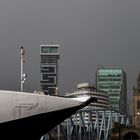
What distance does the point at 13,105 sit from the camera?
27172 mm

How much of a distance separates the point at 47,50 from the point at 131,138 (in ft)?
155

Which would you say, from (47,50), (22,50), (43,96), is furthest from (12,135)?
(47,50)

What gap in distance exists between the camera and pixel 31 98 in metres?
27.6

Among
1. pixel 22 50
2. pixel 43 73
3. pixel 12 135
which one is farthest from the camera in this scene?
→ pixel 43 73

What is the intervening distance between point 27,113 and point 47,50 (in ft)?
495

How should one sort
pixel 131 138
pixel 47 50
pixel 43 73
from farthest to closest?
pixel 131 138 → pixel 47 50 → pixel 43 73

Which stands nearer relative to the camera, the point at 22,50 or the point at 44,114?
the point at 44,114

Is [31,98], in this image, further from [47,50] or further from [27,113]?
[47,50]

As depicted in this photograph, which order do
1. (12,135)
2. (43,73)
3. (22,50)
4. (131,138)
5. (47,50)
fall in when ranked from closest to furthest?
(12,135), (22,50), (43,73), (47,50), (131,138)

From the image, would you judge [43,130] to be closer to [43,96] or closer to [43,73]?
[43,96]

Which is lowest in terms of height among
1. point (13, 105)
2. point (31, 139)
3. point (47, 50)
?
point (31, 139)

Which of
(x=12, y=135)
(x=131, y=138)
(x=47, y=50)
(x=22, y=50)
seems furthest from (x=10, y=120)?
(x=131, y=138)

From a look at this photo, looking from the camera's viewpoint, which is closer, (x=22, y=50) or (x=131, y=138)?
(x=22, y=50)

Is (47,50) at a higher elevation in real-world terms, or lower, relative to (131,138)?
higher
